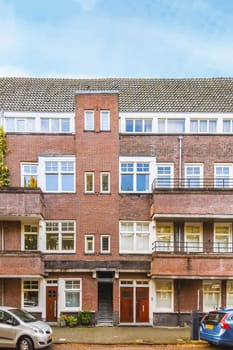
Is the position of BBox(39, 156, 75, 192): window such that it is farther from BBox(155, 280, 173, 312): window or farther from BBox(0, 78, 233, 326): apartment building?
BBox(155, 280, 173, 312): window

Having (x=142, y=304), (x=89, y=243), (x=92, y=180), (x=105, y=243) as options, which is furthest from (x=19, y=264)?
(x=142, y=304)

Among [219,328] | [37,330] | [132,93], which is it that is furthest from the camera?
[132,93]

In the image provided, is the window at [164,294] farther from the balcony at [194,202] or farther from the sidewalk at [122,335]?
the balcony at [194,202]

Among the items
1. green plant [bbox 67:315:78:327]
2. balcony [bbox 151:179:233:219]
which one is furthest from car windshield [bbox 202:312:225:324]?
green plant [bbox 67:315:78:327]

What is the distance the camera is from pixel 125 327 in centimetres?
2292

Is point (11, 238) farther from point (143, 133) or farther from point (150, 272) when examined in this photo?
point (143, 133)

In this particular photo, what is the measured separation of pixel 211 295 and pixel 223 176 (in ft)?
20.8

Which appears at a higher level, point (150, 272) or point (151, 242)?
point (151, 242)

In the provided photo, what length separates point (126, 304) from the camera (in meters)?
23.7

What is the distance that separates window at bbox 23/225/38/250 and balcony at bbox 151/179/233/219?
6538mm

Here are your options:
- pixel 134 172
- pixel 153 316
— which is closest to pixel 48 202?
pixel 134 172

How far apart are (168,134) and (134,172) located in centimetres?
277

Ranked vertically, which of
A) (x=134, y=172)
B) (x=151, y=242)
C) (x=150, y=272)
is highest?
(x=134, y=172)

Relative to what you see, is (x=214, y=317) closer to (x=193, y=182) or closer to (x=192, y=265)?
(x=192, y=265)
